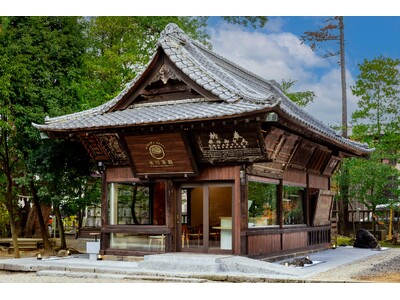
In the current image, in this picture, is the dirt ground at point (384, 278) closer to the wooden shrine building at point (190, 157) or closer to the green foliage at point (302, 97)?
the wooden shrine building at point (190, 157)

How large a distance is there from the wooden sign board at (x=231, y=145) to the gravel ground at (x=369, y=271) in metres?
2.97

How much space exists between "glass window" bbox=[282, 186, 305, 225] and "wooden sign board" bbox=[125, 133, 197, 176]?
3.19m

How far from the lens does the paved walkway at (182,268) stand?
1232cm

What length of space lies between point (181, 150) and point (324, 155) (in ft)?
19.9

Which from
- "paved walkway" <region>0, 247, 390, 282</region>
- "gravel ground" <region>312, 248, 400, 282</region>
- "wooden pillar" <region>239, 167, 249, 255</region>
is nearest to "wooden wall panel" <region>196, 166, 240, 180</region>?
"wooden pillar" <region>239, 167, 249, 255</region>

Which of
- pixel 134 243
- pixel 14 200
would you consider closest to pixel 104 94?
pixel 14 200

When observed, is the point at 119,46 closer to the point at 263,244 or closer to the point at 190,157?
the point at 190,157

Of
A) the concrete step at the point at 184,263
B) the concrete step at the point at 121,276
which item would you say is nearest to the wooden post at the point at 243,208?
the concrete step at the point at 184,263

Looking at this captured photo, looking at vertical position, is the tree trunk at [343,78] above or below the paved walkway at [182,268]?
above

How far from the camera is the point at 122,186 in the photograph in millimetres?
15883

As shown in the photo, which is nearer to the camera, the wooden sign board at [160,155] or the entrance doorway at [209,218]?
the wooden sign board at [160,155]

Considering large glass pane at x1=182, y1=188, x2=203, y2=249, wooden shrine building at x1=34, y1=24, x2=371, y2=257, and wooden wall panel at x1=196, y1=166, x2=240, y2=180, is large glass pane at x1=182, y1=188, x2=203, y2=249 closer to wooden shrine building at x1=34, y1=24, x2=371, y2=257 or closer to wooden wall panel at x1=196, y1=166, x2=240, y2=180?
wooden shrine building at x1=34, y1=24, x2=371, y2=257

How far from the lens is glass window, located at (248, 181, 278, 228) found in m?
14.7

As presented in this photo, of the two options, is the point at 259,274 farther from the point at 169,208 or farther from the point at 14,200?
the point at 14,200
